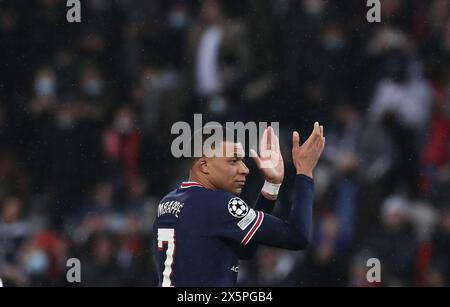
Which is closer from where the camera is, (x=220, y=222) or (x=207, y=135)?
(x=220, y=222)

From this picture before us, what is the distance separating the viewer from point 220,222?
18.6ft

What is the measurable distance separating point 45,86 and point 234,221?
6.92m

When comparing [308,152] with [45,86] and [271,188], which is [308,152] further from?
[45,86]

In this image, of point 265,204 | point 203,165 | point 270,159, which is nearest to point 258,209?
point 265,204

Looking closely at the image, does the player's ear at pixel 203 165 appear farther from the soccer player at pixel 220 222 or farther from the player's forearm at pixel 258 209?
the player's forearm at pixel 258 209

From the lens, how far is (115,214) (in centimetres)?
1123

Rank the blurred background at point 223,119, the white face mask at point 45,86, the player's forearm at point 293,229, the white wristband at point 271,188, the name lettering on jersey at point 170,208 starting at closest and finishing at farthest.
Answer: the player's forearm at point 293,229 < the name lettering on jersey at point 170,208 < the white wristband at point 271,188 < the blurred background at point 223,119 < the white face mask at point 45,86

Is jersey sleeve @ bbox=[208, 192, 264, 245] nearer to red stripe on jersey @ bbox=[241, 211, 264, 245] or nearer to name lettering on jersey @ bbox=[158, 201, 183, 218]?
red stripe on jersey @ bbox=[241, 211, 264, 245]

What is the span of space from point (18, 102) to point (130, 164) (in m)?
1.52

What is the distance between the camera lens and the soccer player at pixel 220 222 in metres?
5.65

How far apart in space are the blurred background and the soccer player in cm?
450

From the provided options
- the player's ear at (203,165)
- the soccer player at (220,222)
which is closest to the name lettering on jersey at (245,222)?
the soccer player at (220,222)

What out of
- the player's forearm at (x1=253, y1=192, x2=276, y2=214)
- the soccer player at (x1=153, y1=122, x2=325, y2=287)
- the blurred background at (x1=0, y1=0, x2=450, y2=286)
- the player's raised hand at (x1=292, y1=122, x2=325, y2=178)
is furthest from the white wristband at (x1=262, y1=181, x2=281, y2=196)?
the blurred background at (x1=0, y1=0, x2=450, y2=286)
